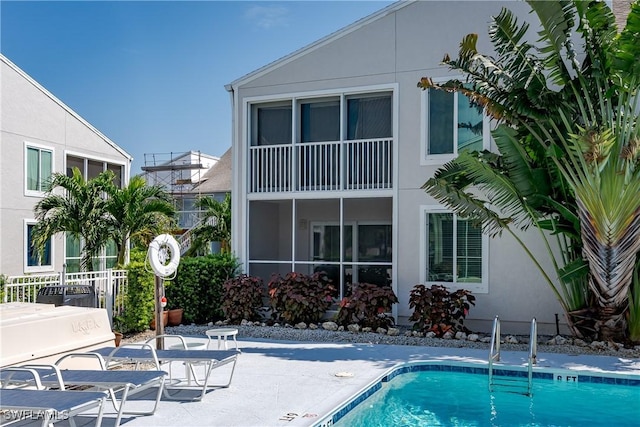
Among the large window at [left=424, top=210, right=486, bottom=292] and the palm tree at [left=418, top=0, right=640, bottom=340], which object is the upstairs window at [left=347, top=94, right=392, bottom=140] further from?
the palm tree at [left=418, top=0, right=640, bottom=340]

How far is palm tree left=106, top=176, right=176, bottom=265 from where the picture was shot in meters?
14.2

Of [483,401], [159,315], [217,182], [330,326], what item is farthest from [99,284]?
[217,182]

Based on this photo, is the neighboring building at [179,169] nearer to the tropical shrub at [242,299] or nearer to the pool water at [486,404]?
the tropical shrub at [242,299]

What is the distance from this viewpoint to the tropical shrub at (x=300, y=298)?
13.2 m

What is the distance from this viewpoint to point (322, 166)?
15.0 metres

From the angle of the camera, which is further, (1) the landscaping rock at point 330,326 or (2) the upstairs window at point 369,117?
(2) the upstairs window at point 369,117

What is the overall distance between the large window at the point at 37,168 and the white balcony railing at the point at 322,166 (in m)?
8.78

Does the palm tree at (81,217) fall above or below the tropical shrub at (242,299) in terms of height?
above

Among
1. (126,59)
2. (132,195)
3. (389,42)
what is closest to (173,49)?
(126,59)

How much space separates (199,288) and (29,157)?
979 centimetres

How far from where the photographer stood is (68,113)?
21359 mm

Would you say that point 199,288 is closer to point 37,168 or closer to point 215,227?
point 215,227

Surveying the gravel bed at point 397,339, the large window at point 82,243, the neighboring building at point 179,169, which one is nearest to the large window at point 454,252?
the gravel bed at point 397,339

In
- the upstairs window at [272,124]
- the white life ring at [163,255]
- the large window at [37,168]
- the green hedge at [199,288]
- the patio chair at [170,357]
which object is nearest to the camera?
the patio chair at [170,357]
